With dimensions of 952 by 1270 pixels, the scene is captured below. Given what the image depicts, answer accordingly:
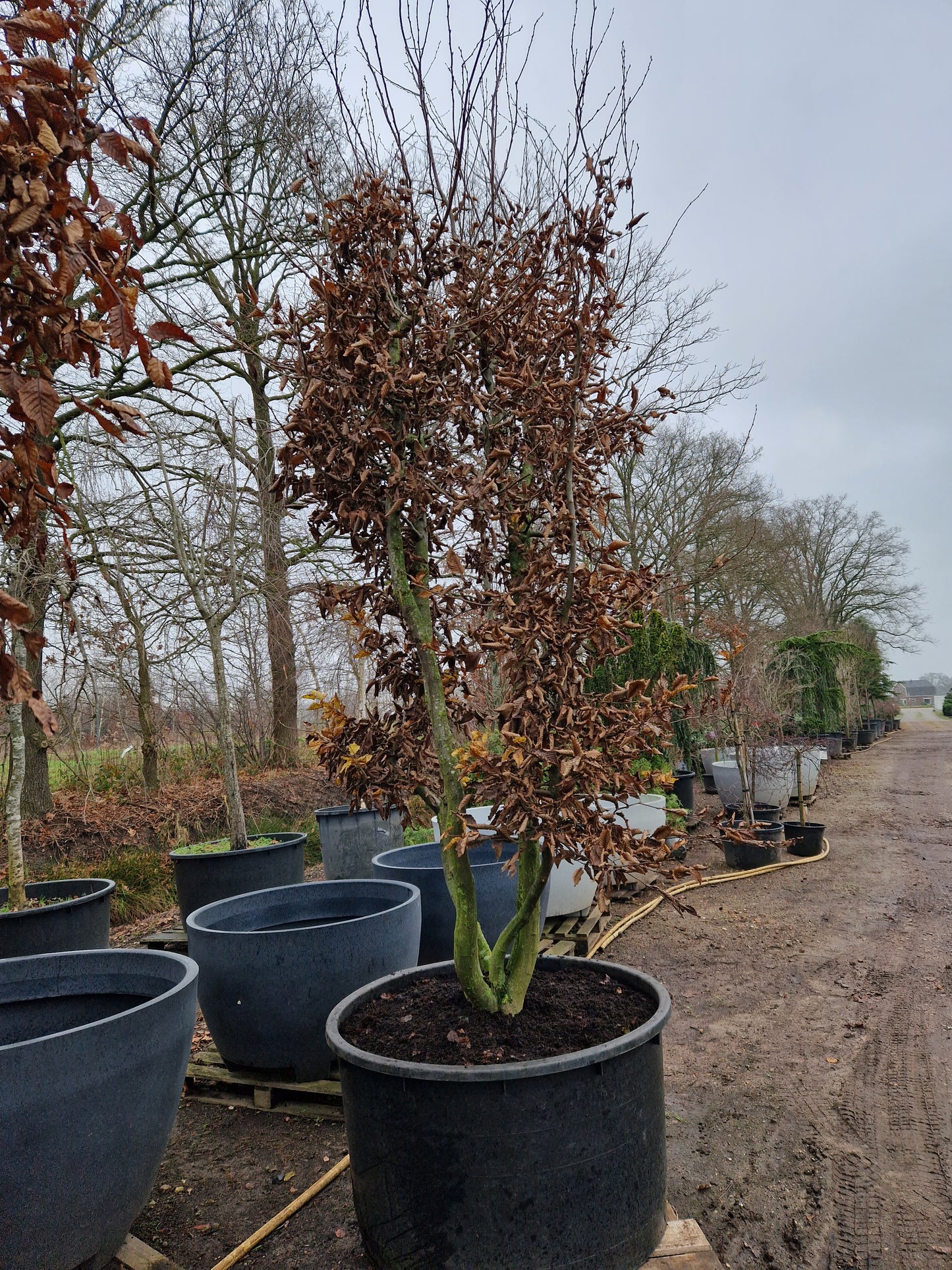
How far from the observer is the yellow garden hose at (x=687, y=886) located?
16.5 ft

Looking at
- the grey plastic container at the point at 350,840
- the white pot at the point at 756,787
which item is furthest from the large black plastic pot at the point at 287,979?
the white pot at the point at 756,787

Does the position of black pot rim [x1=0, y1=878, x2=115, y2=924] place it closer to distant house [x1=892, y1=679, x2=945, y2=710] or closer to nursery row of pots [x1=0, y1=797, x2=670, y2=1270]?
nursery row of pots [x1=0, y1=797, x2=670, y2=1270]

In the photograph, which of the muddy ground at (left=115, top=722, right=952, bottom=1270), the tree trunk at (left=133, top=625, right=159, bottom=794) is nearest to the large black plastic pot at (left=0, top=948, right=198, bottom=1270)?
the muddy ground at (left=115, top=722, right=952, bottom=1270)

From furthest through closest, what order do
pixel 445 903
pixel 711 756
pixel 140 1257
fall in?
pixel 711 756
pixel 445 903
pixel 140 1257

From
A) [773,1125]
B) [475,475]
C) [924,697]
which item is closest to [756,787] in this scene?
[773,1125]

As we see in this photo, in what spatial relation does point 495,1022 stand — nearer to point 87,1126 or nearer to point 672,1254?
point 672,1254

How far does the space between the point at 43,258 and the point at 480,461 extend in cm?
144

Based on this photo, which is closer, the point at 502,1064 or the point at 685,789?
the point at 502,1064

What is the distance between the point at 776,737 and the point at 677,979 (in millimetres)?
6297

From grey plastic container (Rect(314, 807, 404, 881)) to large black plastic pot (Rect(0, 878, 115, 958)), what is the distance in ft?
7.50

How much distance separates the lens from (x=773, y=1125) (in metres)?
2.79

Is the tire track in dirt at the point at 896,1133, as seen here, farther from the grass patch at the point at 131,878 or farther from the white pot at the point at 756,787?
the white pot at the point at 756,787

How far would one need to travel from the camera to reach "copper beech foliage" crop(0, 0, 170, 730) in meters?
1.07

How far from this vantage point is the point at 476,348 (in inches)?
94.7
